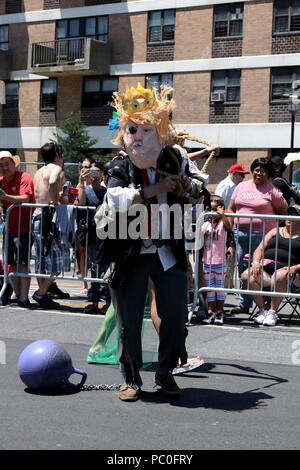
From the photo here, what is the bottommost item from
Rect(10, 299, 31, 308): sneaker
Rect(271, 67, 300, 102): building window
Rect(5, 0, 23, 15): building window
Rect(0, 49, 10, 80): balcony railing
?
Rect(10, 299, 31, 308): sneaker

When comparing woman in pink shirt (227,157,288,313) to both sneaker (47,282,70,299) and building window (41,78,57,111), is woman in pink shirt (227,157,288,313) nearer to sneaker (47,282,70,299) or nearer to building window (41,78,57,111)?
sneaker (47,282,70,299)

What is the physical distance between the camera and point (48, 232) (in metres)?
9.21

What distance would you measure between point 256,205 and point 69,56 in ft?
92.4

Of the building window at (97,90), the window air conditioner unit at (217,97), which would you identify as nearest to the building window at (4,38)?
the building window at (97,90)

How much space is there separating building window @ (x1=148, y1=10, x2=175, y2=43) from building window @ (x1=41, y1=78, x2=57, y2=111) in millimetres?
6367

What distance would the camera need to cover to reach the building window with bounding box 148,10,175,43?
32688 millimetres

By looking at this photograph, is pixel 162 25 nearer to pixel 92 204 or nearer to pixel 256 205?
pixel 92 204

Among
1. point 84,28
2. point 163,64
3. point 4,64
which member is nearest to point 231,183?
point 163,64

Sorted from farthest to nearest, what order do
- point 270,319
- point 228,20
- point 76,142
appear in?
1. point 76,142
2. point 228,20
3. point 270,319

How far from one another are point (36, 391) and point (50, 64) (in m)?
32.0

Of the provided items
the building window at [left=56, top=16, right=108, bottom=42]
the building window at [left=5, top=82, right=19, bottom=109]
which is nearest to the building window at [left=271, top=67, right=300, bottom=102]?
the building window at [left=56, top=16, right=108, bottom=42]

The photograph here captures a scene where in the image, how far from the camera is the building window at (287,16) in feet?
98.0

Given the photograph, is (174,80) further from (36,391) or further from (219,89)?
(36,391)

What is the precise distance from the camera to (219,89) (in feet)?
104
